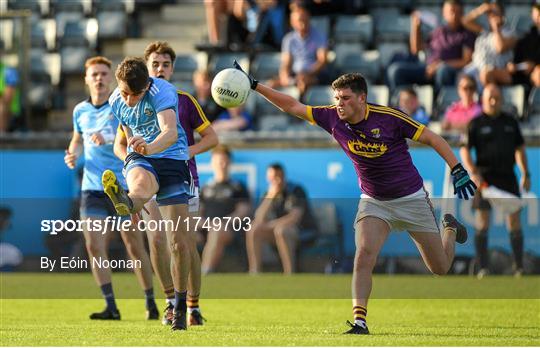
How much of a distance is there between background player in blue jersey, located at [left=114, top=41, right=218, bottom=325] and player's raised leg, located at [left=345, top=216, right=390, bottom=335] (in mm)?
1401

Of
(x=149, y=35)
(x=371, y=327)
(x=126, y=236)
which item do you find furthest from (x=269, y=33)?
(x=371, y=327)

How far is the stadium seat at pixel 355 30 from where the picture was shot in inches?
802

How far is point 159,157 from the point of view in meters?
9.90

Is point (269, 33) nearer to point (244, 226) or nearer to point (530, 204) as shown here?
point (244, 226)

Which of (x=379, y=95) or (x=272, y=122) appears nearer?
(x=379, y=95)

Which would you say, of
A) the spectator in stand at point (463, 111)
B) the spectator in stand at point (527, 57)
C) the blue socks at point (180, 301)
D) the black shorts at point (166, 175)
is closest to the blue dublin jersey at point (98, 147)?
the black shorts at point (166, 175)

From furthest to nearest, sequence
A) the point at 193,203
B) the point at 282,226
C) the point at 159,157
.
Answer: the point at 282,226
the point at 193,203
the point at 159,157

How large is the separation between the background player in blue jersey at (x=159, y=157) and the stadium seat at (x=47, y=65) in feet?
38.2

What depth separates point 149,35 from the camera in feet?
71.6

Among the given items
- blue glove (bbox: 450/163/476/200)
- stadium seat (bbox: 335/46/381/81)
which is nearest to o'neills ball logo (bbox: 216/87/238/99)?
blue glove (bbox: 450/163/476/200)

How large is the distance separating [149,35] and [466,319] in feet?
38.5

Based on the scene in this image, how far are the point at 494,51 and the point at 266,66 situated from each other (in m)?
3.80

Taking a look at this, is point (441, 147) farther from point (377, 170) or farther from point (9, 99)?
point (9, 99)

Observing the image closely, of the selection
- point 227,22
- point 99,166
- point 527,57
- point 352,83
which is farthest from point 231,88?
point 227,22
